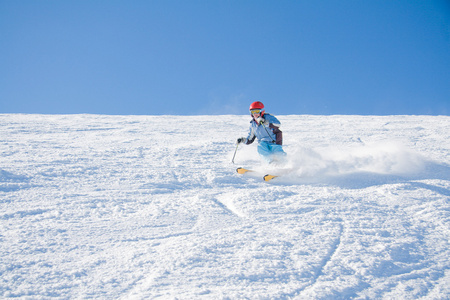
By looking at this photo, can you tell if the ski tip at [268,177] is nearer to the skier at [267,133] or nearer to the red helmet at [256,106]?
the skier at [267,133]

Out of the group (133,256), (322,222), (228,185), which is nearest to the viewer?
(133,256)

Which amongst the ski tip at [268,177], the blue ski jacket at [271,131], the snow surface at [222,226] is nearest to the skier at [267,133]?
the blue ski jacket at [271,131]

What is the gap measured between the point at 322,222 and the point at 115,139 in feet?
22.0

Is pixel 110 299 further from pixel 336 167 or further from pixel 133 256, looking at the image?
pixel 336 167

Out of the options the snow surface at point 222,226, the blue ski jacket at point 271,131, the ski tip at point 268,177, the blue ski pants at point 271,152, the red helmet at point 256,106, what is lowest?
the snow surface at point 222,226

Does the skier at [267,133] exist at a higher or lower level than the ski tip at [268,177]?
higher

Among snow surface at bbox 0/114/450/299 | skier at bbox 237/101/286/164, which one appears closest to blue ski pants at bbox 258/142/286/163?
skier at bbox 237/101/286/164

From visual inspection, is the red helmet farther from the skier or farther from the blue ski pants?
the blue ski pants

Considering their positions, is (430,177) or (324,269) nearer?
(324,269)

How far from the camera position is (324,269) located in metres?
2.30

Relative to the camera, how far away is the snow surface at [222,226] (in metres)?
2.13

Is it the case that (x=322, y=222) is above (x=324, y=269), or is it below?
above

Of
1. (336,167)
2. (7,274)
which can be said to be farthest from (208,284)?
(336,167)

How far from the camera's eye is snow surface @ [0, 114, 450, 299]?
7.00 feet
